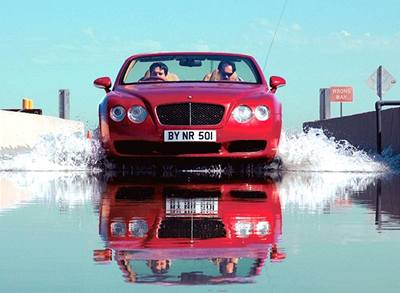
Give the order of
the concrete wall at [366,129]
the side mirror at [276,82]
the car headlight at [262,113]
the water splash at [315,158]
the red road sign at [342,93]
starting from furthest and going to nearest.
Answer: the red road sign at [342,93], the concrete wall at [366,129], the water splash at [315,158], the side mirror at [276,82], the car headlight at [262,113]

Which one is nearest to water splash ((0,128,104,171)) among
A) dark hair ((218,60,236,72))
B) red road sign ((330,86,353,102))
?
dark hair ((218,60,236,72))

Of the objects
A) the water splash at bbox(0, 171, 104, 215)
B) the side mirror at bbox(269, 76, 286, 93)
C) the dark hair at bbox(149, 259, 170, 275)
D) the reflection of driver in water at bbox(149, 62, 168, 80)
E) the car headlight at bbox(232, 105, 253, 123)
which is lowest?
the dark hair at bbox(149, 259, 170, 275)

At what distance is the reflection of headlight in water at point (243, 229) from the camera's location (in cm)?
514

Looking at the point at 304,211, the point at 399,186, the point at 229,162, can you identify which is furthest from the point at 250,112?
the point at 304,211

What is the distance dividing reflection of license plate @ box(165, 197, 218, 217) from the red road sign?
49.5 metres

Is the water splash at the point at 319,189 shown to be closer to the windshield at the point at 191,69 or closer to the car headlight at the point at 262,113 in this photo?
the car headlight at the point at 262,113

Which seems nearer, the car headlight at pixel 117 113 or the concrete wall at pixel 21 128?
the car headlight at pixel 117 113

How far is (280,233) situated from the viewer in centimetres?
527

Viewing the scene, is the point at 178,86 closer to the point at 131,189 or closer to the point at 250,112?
the point at 250,112

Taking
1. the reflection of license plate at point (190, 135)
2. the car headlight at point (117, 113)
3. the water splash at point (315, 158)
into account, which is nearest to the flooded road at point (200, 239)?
the reflection of license plate at point (190, 135)

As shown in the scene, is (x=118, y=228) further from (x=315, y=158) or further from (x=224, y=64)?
(x=315, y=158)

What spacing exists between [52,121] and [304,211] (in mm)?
26008

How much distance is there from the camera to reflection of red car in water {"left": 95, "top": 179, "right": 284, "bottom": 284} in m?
3.83

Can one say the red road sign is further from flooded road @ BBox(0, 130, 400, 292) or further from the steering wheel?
flooded road @ BBox(0, 130, 400, 292)
